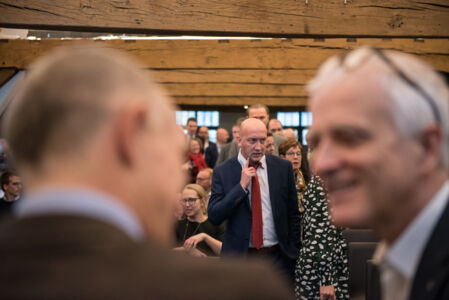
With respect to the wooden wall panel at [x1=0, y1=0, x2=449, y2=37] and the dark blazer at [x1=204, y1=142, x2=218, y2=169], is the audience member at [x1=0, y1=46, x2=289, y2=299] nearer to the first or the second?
the wooden wall panel at [x1=0, y1=0, x2=449, y2=37]

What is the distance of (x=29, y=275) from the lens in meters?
0.61

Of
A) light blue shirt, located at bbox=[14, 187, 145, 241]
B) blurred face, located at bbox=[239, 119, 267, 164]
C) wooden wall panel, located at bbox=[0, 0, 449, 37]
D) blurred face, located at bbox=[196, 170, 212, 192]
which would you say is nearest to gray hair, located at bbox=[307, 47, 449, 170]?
light blue shirt, located at bbox=[14, 187, 145, 241]

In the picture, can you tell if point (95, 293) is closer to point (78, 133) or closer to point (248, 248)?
point (78, 133)

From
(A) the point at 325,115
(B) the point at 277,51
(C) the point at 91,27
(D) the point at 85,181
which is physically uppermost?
(B) the point at 277,51

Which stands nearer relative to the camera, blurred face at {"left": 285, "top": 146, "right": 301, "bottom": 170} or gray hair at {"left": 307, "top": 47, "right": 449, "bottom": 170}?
gray hair at {"left": 307, "top": 47, "right": 449, "bottom": 170}

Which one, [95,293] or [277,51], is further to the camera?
[277,51]

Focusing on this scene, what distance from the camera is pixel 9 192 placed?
5.73m

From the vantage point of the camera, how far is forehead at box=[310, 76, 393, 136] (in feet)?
2.96

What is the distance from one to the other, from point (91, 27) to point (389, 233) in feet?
14.1

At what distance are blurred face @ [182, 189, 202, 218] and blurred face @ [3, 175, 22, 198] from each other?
1.99 meters

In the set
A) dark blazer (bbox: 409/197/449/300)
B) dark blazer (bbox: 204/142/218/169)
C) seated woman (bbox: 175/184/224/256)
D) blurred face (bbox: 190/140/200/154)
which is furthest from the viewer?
dark blazer (bbox: 204/142/218/169)

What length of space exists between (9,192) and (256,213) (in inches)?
115

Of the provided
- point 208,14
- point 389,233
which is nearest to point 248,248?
point 208,14

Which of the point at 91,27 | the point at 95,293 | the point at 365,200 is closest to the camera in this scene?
the point at 95,293
